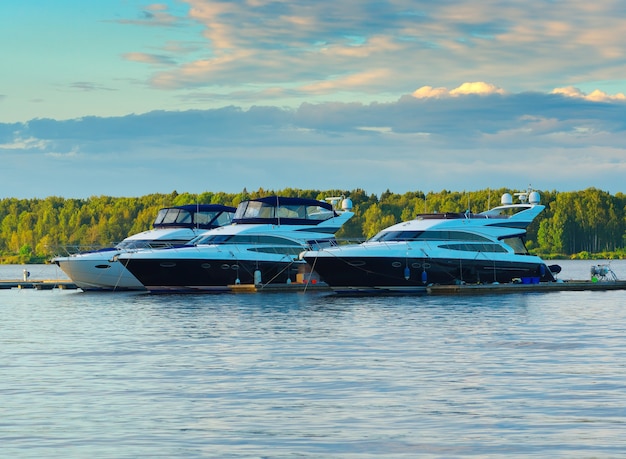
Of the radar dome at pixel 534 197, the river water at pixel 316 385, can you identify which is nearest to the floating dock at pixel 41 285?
the river water at pixel 316 385

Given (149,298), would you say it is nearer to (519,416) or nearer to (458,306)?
(458,306)

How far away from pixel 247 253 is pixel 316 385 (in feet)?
120

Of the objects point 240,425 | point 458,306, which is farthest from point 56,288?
point 240,425

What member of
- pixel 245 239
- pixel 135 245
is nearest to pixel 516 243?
pixel 245 239

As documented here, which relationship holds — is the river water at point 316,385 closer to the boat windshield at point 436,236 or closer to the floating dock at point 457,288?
the floating dock at point 457,288

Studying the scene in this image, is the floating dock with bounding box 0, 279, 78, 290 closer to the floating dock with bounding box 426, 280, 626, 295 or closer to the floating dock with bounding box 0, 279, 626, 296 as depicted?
the floating dock with bounding box 0, 279, 626, 296

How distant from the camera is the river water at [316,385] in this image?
18.2 meters

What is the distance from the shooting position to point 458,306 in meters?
50.0

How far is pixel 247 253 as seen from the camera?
200 feet

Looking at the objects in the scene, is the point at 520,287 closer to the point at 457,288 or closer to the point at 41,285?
the point at 457,288

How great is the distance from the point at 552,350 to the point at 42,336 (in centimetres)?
1724

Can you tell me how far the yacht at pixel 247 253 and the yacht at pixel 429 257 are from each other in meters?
5.43

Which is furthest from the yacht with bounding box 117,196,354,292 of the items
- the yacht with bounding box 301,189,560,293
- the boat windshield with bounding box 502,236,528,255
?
the boat windshield with bounding box 502,236,528,255

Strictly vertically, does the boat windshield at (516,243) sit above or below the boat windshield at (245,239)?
below
